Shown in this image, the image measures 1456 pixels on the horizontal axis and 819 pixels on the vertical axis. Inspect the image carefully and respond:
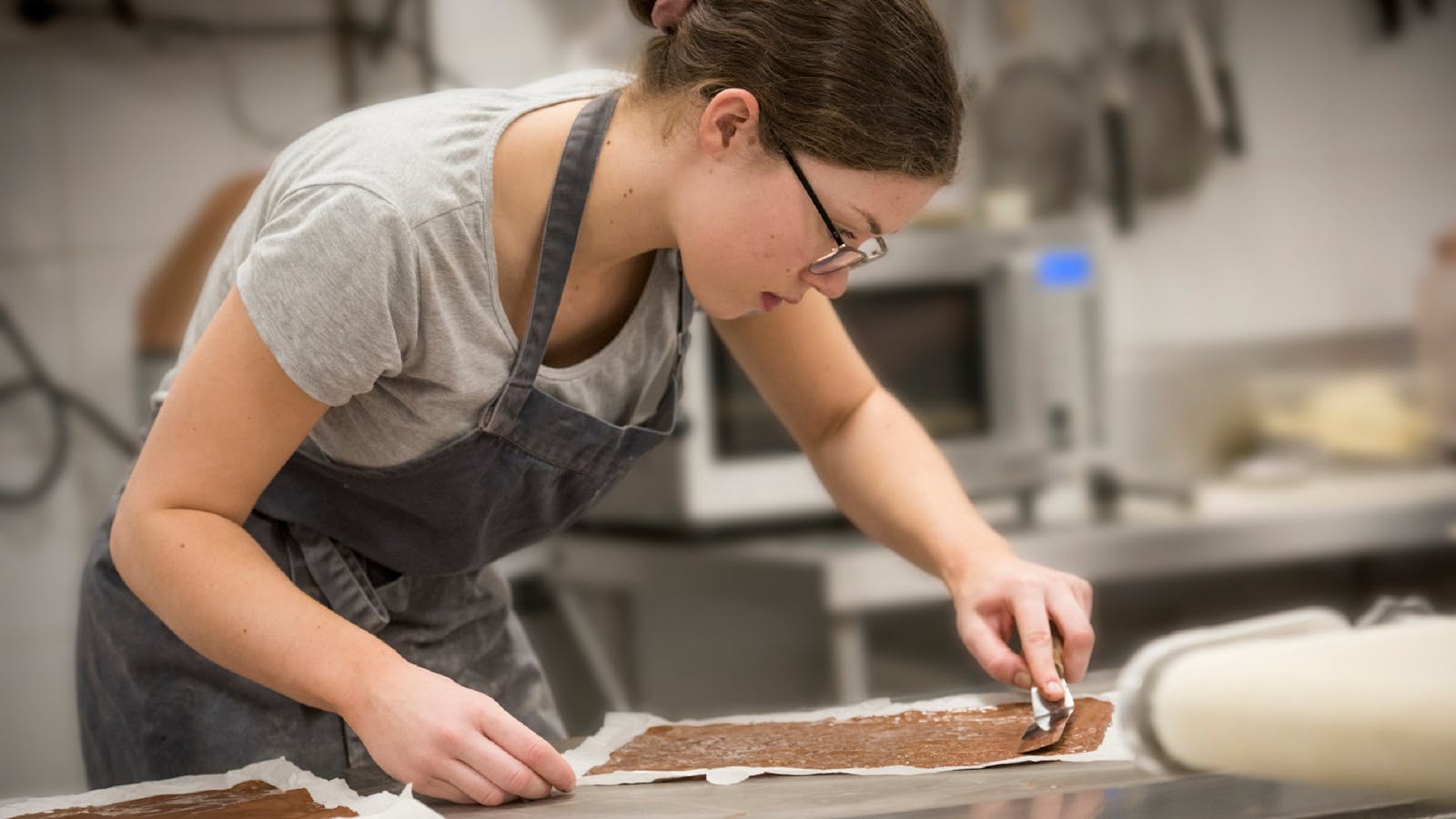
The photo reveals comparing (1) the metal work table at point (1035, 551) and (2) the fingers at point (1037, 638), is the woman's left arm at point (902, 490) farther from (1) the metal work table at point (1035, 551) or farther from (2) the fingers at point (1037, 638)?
(1) the metal work table at point (1035, 551)

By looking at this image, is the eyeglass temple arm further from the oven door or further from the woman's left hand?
the oven door

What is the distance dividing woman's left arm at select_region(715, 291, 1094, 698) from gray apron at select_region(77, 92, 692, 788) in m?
0.11

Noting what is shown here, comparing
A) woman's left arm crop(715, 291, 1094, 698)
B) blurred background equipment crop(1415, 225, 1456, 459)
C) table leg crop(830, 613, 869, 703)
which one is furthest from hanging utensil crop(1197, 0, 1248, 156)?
woman's left arm crop(715, 291, 1094, 698)

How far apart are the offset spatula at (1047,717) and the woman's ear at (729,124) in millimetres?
433

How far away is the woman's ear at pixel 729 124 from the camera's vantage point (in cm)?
94

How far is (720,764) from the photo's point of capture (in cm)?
99

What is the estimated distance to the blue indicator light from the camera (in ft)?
7.67

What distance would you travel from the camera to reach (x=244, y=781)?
39.4 inches

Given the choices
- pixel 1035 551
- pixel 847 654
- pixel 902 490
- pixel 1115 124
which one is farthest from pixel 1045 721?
pixel 1115 124

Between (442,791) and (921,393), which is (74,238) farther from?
(442,791)

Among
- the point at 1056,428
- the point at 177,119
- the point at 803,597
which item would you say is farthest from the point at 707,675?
the point at 177,119

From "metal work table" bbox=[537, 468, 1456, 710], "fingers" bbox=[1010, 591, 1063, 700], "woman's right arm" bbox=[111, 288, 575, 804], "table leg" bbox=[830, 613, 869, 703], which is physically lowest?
"table leg" bbox=[830, 613, 869, 703]

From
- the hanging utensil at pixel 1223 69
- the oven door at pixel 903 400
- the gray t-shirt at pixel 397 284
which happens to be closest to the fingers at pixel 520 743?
the gray t-shirt at pixel 397 284

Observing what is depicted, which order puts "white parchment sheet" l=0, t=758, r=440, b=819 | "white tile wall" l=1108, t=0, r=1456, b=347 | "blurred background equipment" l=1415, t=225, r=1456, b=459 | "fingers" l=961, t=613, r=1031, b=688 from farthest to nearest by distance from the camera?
"white tile wall" l=1108, t=0, r=1456, b=347, "blurred background equipment" l=1415, t=225, r=1456, b=459, "fingers" l=961, t=613, r=1031, b=688, "white parchment sheet" l=0, t=758, r=440, b=819
